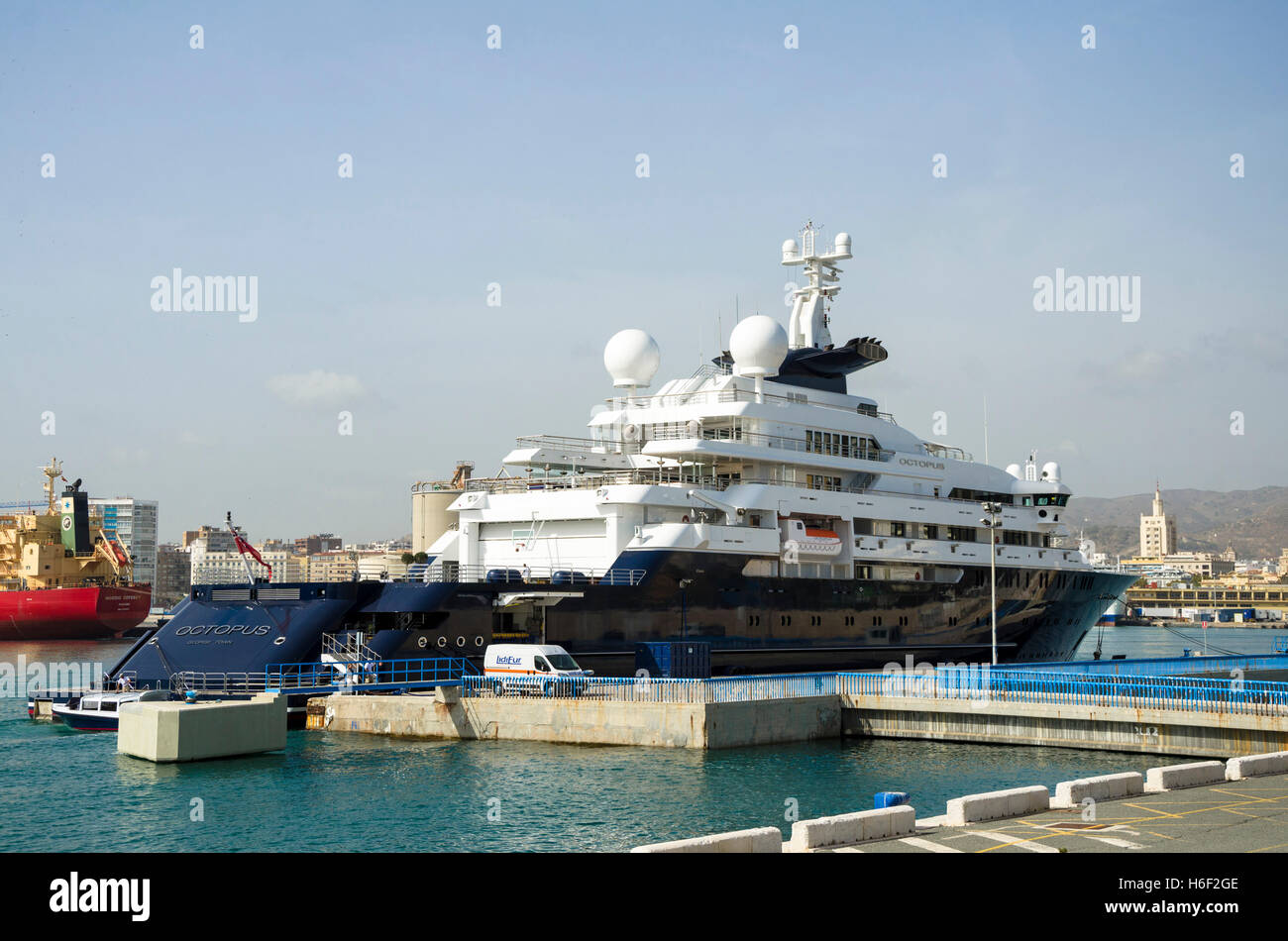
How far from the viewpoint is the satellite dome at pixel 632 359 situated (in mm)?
42688

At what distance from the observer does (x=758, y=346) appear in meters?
41.2

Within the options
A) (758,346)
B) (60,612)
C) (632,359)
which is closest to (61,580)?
(60,612)

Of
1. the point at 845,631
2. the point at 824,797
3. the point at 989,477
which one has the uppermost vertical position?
the point at 989,477

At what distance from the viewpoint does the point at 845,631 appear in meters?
39.8

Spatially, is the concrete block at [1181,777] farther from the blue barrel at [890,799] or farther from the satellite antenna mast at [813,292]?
the satellite antenna mast at [813,292]

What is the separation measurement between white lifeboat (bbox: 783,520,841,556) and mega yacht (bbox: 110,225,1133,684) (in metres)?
0.07

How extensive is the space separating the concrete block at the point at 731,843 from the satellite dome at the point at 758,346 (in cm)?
2879

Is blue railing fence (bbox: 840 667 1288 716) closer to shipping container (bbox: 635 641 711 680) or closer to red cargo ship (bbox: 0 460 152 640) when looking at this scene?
shipping container (bbox: 635 641 711 680)

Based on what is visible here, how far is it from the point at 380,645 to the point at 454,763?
6.03 meters

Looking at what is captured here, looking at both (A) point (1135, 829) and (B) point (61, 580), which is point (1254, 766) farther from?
(B) point (61, 580)

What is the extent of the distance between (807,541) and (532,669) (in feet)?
38.3

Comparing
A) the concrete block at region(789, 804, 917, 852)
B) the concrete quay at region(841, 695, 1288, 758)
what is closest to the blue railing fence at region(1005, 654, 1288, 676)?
the concrete quay at region(841, 695, 1288, 758)
